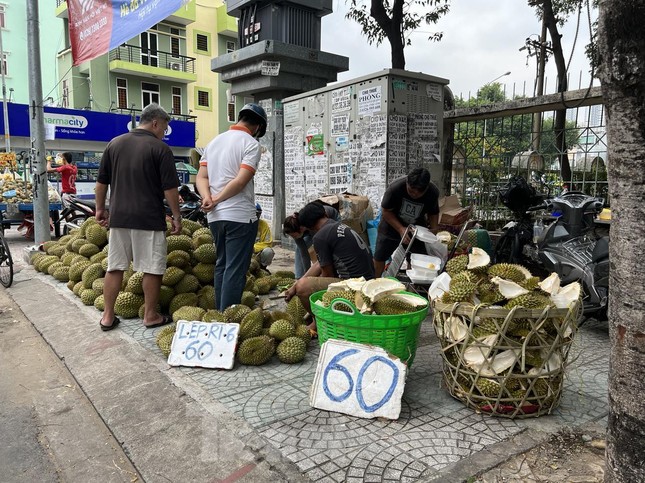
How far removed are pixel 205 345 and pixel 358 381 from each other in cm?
129

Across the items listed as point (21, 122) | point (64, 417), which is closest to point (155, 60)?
point (21, 122)

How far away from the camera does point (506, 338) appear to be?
2.50 meters

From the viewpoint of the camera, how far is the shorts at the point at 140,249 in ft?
13.9

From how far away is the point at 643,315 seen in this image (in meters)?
1.63

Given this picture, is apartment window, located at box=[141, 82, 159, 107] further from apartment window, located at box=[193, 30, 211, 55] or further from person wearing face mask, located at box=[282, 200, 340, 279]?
person wearing face mask, located at box=[282, 200, 340, 279]

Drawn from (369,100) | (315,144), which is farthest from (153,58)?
(369,100)

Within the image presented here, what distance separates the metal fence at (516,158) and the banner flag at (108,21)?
13.8 ft

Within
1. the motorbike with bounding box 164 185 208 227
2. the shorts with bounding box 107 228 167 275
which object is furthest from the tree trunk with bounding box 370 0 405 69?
the shorts with bounding box 107 228 167 275

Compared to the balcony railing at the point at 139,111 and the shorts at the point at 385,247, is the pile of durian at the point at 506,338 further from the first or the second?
the balcony railing at the point at 139,111

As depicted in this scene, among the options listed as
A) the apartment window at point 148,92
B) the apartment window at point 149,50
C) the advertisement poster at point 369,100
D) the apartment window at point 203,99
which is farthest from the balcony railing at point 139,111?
the advertisement poster at point 369,100

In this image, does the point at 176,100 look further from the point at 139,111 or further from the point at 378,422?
the point at 378,422

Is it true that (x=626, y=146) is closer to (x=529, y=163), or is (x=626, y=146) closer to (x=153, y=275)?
(x=153, y=275)

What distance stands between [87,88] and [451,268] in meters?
28.6

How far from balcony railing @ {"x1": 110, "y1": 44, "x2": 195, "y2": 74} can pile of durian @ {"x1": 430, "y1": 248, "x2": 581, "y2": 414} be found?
87.3ft
